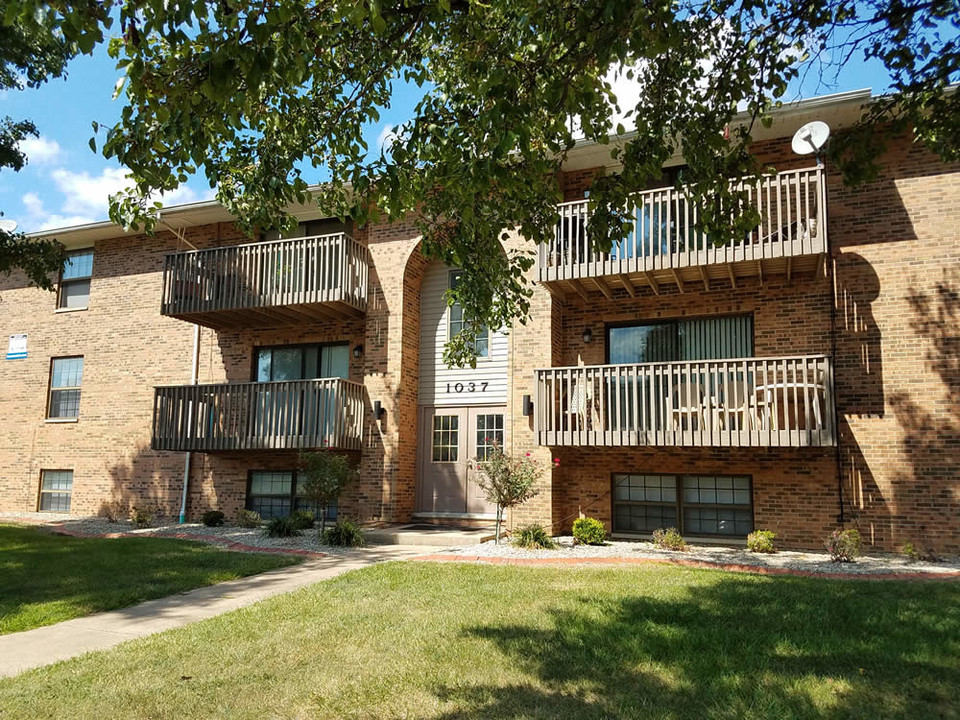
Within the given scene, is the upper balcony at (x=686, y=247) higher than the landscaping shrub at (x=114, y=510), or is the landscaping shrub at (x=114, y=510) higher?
the upper balcony at (x=686, y=247)

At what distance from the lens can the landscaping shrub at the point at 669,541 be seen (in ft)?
38.9

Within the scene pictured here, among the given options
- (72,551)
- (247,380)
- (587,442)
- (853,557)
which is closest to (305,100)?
(587,442)

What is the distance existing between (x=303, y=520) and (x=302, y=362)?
13.4 feet

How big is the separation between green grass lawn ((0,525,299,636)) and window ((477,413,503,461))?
209 inches

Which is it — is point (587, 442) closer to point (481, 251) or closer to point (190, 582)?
point (481, 251)

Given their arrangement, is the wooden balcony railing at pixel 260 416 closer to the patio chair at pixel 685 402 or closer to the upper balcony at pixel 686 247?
the upper balcony at pixel 686 247

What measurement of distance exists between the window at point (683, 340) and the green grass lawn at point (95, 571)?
721 cm

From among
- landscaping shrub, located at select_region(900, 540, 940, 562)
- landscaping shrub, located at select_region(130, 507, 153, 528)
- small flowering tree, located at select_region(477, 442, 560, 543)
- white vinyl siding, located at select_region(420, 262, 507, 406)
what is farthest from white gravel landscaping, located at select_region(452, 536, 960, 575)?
landscaping shrub, located at select_region(130, 507, 153, 528)

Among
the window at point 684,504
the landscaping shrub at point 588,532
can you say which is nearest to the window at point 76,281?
the landscaping shrub at point 588,532

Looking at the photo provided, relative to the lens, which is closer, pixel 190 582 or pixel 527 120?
pixel 527 120

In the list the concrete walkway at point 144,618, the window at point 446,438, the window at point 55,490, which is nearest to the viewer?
the concrete walkway at point 144,618

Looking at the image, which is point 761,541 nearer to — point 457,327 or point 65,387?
point 457,327

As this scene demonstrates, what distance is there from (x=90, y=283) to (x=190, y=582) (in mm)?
13204

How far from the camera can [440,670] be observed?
519 cm
